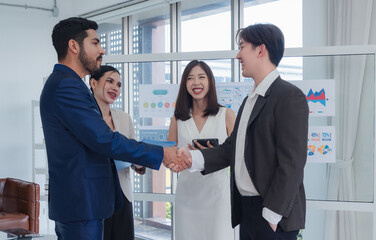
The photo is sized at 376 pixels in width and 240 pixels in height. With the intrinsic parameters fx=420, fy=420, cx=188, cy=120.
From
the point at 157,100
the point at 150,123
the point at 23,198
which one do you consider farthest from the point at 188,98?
the point at 23,198

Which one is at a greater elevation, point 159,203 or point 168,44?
point 168,44

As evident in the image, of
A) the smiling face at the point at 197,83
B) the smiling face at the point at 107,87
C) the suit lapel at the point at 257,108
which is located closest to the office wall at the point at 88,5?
the smiling face at the point at 107,87

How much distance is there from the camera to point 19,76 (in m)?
6.01

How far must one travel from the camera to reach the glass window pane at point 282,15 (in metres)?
4.07

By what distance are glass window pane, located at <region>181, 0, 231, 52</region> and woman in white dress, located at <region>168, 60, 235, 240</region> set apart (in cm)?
213

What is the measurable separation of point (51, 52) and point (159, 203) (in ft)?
12.6

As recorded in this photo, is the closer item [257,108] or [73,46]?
[257,108]

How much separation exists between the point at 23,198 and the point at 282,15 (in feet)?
10.9

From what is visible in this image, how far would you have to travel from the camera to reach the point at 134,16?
595 centimetres

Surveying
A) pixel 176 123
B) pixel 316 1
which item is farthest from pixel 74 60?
pixel 316 1

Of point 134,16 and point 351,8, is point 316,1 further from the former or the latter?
point 134,16

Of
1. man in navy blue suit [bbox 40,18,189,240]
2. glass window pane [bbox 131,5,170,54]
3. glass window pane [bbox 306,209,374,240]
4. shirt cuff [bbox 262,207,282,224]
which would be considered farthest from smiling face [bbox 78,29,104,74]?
glass window pane [bbox 131,5,170,54]

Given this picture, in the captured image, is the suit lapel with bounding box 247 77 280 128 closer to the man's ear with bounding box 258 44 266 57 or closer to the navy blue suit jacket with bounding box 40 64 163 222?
the man's ear with bounding box 258 44 266 57

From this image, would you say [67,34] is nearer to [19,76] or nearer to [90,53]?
[90,53]
